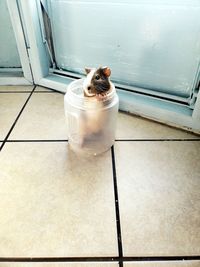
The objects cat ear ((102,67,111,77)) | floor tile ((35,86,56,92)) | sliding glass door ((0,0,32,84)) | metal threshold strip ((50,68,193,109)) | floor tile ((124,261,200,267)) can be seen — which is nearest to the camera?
floor tile ((124,261,200,267))

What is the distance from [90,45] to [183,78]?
14.7 inches

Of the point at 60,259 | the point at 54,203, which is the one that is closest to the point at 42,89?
the point at 54,203

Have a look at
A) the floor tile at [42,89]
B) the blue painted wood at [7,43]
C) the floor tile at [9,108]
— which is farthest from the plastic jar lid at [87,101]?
the blue painted wood at [7,43]

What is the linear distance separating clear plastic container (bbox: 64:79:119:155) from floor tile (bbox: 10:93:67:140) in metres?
0.09

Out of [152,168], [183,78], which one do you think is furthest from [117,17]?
[152,168]

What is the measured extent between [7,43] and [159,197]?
0.89 metres

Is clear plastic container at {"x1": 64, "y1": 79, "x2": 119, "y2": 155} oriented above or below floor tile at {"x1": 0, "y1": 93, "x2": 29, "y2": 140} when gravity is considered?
above

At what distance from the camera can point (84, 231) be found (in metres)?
0.47

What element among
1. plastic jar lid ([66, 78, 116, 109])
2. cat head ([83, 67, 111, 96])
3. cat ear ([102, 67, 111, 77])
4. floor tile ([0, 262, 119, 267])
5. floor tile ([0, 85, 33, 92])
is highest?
cat ear ([102, 67, 111, 77])

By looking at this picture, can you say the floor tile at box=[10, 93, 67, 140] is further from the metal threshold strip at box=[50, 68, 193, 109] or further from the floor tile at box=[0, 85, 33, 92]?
the metal threshold strip at box=[50, 68, 193, 109]

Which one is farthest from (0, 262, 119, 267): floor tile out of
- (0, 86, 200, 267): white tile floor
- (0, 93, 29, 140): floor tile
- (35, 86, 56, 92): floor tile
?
(35, 86, 56, 92): floor tile

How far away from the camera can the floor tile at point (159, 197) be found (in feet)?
1.49

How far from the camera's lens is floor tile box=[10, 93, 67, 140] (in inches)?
29.1

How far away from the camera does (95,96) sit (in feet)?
1.87
